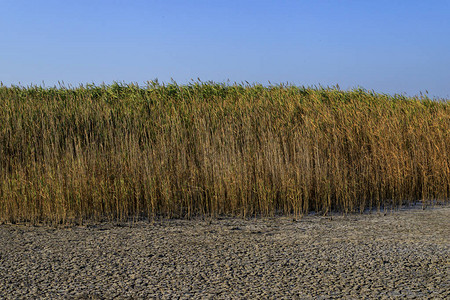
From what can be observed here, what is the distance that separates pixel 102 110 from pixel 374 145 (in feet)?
21.8

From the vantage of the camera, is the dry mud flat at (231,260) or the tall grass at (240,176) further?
the tall grass at (240,176)

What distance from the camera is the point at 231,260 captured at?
368cm

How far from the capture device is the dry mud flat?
3051mm

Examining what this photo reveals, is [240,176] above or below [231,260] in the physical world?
above

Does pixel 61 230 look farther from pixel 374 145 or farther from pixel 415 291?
pixel 374 145

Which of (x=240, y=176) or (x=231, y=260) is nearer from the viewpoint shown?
(x=231, y=260)

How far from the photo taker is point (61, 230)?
491cm

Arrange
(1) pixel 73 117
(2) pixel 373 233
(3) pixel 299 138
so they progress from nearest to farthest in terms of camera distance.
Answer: (2) pixel 373 233
(3) pixel 299 138
(1) pixel 73 117

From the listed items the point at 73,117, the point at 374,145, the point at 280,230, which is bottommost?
the point at 280,230

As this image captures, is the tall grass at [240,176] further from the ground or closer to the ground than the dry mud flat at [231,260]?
further from the ground

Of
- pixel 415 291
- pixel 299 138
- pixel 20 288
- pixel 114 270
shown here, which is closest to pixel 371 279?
pixel 415 291

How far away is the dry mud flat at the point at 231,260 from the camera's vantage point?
3051mm

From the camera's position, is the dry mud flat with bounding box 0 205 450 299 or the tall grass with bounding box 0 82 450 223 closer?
the dry mud flat with bounding box 0 205 450 299

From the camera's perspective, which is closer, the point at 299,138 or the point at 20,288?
the point at 20,288
